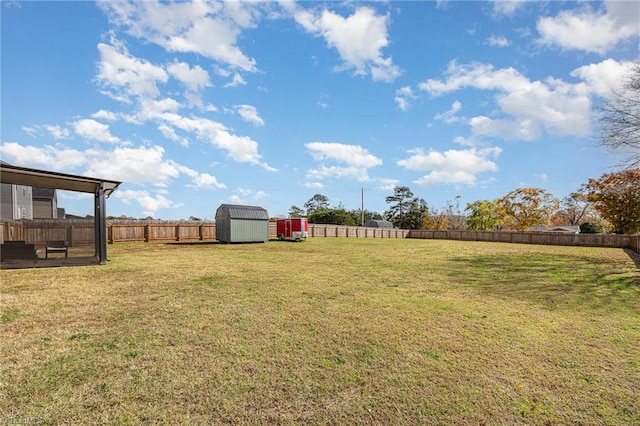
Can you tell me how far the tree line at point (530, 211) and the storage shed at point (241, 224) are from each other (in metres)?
20.4

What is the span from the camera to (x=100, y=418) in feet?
Answer: 7.81

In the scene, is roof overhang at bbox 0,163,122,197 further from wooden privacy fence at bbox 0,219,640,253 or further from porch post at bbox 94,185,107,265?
wooden privacy fence at bbox 0,219,640,253

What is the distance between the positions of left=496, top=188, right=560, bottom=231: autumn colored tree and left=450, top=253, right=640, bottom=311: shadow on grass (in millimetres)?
31803

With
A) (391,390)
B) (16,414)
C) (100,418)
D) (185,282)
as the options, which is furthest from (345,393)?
(185,282)

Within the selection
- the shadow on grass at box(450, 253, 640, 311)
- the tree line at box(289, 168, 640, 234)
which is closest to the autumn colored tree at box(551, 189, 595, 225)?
the tree line at box(289, 168, 640, 234)

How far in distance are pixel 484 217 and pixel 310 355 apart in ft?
149

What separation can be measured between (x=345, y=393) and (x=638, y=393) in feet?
8.94

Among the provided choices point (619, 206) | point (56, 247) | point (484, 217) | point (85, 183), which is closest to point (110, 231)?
point (56, 247)

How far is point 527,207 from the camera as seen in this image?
3981cm

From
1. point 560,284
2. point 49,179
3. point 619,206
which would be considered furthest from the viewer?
point 619,206

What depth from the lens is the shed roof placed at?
19.7 m

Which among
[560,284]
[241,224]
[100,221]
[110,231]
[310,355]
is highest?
[100,221]

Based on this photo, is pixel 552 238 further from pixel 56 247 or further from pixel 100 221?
pixel 56 247

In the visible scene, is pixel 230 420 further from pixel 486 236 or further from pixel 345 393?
pixel 486 236
